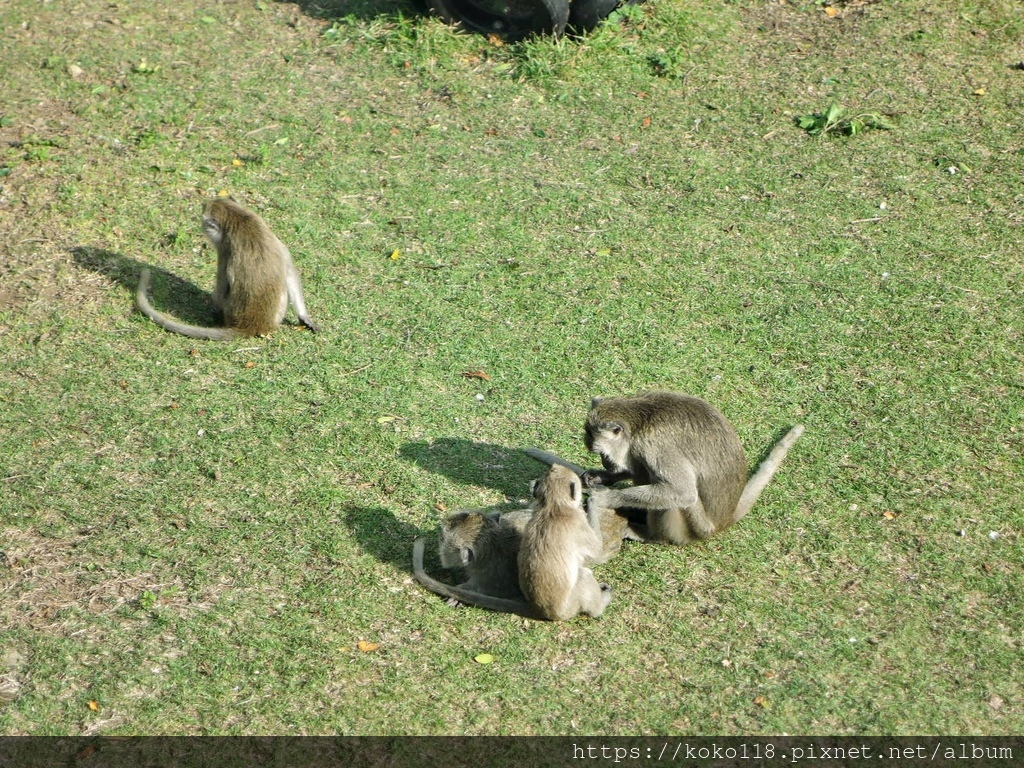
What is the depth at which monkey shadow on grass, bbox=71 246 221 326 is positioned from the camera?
8859mm

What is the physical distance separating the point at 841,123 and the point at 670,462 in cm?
609

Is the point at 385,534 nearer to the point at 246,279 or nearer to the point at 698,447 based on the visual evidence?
the point at 698,447

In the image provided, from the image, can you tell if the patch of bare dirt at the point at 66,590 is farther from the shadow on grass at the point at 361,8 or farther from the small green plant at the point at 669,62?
the shadow on grass at the point at 361,8

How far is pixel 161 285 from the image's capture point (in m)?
9.15

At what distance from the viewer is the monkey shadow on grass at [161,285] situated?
29.1 ft

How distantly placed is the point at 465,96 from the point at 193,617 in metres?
7.09

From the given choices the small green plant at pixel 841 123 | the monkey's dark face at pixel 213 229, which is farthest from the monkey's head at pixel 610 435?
the small green plant at pixel 841 123

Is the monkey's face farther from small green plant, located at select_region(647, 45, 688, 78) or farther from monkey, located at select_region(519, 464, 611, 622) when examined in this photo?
small green plant, located at select_region(647, 45, 688, 78)

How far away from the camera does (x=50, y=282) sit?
9148 mm

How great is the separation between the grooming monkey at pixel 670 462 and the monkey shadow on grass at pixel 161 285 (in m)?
3.76

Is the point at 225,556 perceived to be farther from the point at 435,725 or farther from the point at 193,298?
the point at 193,298

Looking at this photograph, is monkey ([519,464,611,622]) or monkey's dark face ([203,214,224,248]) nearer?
monkey ([519,464,611,622])

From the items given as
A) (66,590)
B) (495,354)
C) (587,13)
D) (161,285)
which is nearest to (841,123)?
(587,13)

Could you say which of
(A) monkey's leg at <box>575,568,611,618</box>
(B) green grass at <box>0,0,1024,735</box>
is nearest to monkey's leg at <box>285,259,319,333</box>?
(B) green grass at <box>0,0,1024,735</box>
